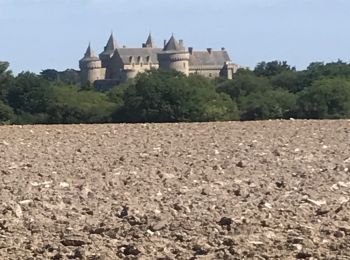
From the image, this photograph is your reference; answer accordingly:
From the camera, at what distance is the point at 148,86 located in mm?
63406

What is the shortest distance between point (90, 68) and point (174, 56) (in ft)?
50.9

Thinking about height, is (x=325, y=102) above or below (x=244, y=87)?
below

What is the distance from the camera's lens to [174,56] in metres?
144

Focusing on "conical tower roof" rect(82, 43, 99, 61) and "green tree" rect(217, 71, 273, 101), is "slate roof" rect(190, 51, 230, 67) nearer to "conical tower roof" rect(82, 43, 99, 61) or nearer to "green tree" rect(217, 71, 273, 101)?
"conical tower roof" rect(82, 43, 99, 61)

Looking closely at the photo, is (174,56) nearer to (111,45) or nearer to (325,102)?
(111,45)

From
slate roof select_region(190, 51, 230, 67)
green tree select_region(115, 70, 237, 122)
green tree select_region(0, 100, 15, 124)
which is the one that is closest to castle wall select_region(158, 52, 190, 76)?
slate roof select_region(190, 51, 230, 67)

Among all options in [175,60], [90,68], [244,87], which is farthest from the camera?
[90,68]

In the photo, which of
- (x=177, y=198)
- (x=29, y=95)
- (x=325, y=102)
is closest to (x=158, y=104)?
(x=325, y=102)

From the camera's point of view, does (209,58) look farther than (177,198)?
Yes

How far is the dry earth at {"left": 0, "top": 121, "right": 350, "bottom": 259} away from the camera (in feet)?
27.9

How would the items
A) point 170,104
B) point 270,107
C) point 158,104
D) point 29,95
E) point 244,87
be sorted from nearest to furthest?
point 158,104 → point 170,104 → point 270,107 → point 29,95 → point 244,87

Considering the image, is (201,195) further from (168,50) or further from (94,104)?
(168,50)

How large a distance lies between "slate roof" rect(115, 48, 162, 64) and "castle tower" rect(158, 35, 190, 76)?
3324 millimetres

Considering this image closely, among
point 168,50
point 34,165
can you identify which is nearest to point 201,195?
point 34,165
